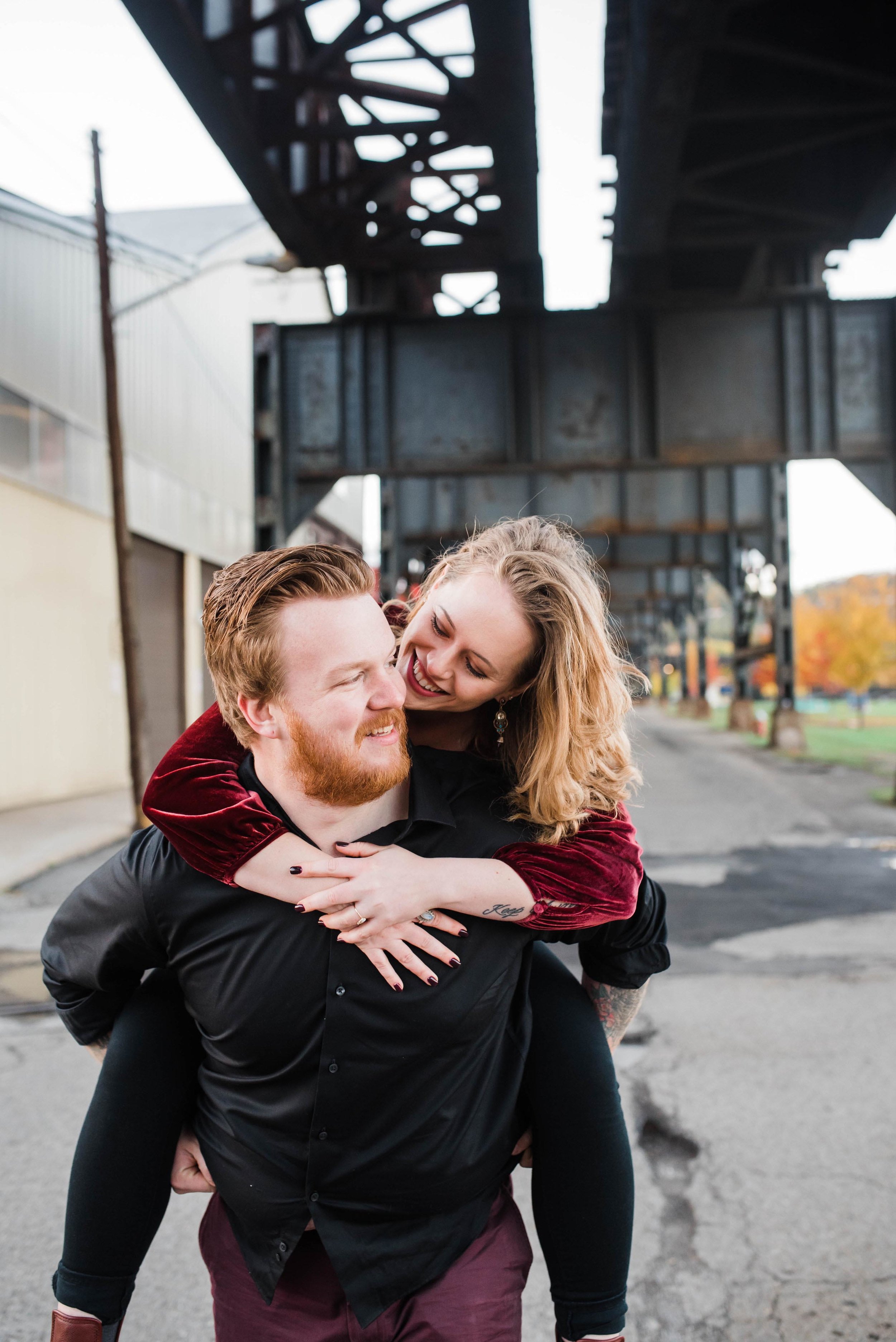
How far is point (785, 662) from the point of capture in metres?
20.7

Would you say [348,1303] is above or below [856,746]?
above

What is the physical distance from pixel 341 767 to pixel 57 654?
598 inches

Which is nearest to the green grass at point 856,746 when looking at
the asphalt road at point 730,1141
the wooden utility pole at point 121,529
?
the asphalt road at point 730,1141

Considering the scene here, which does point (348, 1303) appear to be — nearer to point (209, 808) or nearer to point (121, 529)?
point (209, 808)

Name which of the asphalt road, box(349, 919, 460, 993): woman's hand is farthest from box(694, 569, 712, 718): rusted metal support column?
box(349, 919, 460, 993): woman's hand

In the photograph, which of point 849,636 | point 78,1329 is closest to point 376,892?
point 78,1329

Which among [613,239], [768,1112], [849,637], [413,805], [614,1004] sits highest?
[613,239]

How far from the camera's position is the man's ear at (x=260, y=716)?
185cm

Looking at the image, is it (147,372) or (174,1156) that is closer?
(174,1156)

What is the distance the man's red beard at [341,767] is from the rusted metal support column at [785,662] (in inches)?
756

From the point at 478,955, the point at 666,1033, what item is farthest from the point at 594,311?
the point at 478,955

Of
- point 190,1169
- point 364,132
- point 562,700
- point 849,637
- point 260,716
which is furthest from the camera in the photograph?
point 849,637

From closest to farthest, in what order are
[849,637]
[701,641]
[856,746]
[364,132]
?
1. [364,132]
2. [856,746]
3. [701,641]
4. [849,637]

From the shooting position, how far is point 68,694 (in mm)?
16125
